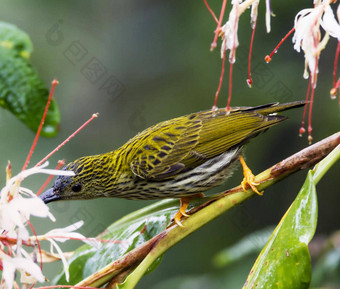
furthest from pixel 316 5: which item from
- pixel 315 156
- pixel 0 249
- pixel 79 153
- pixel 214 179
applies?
pixel 79 153

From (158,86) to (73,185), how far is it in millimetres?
2819

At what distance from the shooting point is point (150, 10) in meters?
5.74

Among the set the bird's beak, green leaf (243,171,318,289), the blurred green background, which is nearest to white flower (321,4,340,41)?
green leaf (243,171,318,289)

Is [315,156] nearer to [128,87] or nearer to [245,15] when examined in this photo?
[245,15]

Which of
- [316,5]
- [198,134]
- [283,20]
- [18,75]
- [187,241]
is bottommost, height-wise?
[187,241]

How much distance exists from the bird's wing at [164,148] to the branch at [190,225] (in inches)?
47.9

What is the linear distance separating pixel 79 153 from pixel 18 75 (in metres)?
3.36

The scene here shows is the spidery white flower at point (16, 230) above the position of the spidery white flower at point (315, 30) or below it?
above

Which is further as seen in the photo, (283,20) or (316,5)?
(283,20)

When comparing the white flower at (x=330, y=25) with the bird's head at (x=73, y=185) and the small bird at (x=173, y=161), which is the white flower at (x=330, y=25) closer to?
the small bird at (x=173, y=161)

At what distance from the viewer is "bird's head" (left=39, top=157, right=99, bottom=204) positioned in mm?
2949

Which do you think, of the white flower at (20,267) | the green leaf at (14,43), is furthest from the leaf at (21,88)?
the white flower at (20,267)

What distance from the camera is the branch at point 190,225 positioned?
176 centimetres

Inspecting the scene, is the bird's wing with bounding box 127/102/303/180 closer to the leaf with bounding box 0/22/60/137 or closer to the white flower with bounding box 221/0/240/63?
the leaf with bounding box 0/22/60/137
